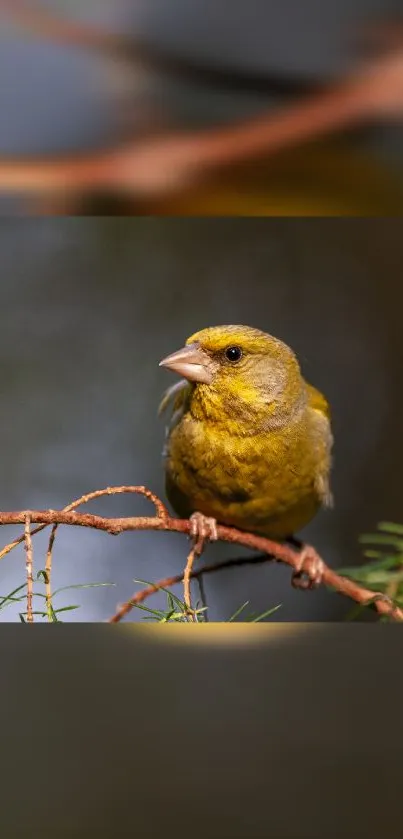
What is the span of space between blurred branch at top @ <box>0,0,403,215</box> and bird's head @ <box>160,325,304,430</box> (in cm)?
29

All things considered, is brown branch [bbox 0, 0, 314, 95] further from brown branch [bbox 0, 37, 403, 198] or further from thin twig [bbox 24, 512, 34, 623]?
thin twig [bbox 24, 512, 34, 623]

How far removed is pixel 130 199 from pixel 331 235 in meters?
0.50

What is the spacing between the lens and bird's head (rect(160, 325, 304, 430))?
6.22ft

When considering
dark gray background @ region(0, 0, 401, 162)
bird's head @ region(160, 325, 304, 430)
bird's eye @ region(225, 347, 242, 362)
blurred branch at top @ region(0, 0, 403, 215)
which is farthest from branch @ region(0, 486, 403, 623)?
dark gray background @ region(0, 0, 401, 162)

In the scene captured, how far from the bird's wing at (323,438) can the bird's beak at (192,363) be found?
34 cm

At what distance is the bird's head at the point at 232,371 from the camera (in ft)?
6.22

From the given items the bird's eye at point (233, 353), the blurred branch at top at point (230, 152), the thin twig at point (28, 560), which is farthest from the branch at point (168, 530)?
the blurred branch at top at point (230, 152)

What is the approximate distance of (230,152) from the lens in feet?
6.23

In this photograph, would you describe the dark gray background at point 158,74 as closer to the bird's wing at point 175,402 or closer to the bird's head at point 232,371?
the bird's head at point 232,371

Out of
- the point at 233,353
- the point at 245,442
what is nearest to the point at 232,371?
the point at 233,353

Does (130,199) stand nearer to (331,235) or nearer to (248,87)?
(248,87)

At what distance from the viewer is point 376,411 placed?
85.7 inches

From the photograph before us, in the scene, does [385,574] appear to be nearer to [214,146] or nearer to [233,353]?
[233,353]

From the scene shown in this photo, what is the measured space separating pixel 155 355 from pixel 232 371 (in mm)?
267
